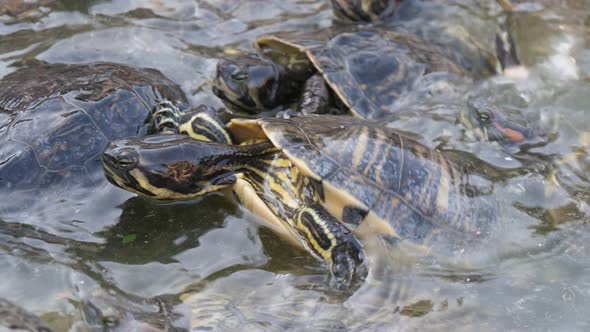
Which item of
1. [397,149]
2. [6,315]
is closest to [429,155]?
[397,149]

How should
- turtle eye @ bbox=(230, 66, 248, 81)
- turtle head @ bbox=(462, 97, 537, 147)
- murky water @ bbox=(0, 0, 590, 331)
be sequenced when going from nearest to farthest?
murky water @ bbox=(0, 0, 590, 331)
turtle head @ bbox=(462, 97, 537, 147)
turtle eye @ bbox=(230, 66, 248, 81)

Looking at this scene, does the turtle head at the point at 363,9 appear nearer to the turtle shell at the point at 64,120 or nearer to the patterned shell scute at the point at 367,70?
the patterned shell scute at the point at 367,70

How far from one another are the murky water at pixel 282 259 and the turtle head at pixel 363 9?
172cm

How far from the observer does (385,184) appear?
Answer: 4617mm

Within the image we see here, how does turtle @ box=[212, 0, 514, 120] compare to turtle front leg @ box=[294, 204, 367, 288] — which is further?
turtle @ box=[212, 0, 514, 120]

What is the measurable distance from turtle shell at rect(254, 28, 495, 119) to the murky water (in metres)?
0.35

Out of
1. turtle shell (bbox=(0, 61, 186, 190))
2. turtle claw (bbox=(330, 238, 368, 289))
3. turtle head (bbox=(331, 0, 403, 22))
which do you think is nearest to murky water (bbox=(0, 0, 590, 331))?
turtle claw (bbox=(330, 238, 368, 289))

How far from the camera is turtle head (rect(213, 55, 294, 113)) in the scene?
6043 millimetres

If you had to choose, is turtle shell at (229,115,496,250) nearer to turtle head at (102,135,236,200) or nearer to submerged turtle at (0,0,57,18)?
turtle head at (102,135,236,200)

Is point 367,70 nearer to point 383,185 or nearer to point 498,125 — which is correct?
point 498,125

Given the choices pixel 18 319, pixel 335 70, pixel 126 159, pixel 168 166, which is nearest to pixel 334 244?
pixel 168 166

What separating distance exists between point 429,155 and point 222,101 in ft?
7.22

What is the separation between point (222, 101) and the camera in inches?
245

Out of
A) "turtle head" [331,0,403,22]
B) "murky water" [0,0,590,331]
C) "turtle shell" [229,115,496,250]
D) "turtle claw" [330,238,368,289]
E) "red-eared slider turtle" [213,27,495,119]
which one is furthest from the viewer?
"turtle head" [331,0,403,22]
